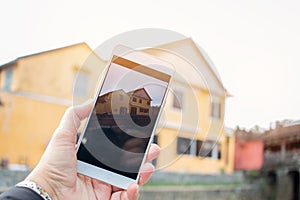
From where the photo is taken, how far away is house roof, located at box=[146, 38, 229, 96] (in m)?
0.38

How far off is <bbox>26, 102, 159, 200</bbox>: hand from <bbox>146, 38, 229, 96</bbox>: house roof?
0.08 m

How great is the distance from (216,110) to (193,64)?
84mm

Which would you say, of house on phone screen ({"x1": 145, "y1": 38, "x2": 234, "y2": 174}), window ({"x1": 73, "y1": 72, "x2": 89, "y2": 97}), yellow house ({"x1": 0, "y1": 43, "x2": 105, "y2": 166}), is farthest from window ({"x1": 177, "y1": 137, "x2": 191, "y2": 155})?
yellow house ({"x1": 0, "y1": 43, "x2": 105, "y2": 166})

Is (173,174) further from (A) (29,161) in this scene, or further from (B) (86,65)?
(B) (86,65)

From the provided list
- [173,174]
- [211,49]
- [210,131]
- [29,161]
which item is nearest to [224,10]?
[211,49]

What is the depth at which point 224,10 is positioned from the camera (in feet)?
1.82

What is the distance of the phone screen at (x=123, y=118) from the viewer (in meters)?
0.35

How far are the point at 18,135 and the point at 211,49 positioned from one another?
2.92ft

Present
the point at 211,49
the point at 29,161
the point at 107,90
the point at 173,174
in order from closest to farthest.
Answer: the point at 107,90
the point at 211,49
the point at 29,161
the point at 173,174

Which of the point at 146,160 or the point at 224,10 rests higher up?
the point at 224,10

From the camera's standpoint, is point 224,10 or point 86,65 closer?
point 86,65

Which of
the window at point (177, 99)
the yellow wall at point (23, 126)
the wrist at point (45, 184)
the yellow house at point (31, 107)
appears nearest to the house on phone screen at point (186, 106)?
the window at point (177, 99)

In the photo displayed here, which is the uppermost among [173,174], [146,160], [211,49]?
[211,49]

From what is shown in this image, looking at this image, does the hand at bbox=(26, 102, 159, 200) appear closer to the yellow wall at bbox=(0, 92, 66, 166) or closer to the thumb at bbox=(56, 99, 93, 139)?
the thumb at bbox=(56, 99, 93, 139)
